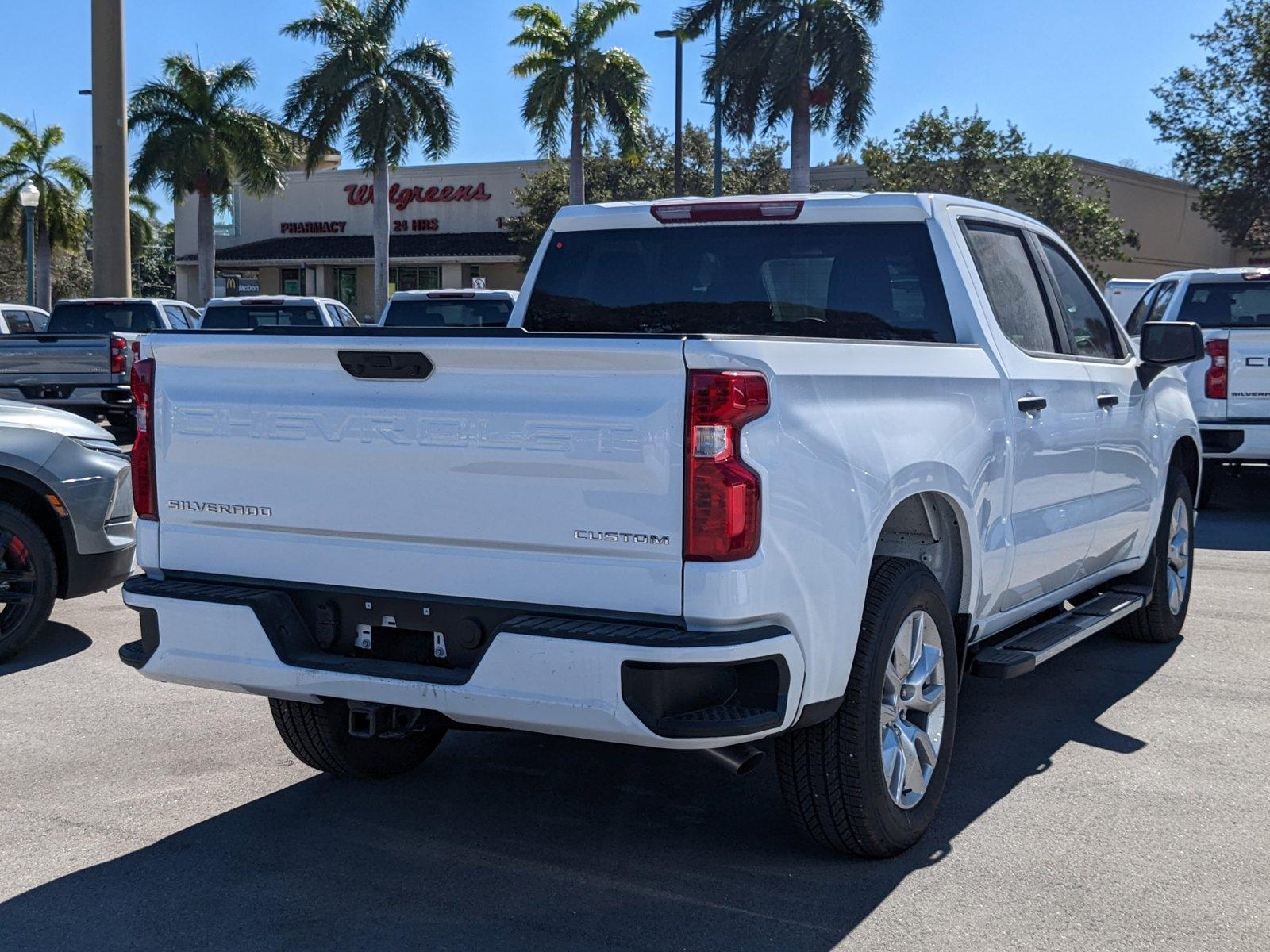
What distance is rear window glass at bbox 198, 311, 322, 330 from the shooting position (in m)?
17.4

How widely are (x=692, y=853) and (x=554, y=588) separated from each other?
1177 millimetres

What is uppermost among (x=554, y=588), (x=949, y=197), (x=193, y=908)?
(x=949, y=197)

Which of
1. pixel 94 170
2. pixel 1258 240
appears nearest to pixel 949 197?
pixel 94 170

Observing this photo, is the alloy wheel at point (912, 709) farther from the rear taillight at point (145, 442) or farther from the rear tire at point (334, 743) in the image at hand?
the rear taillight at point (145, 442)

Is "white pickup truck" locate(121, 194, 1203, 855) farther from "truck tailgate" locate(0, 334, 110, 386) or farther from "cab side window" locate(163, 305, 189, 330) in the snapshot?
"cab side window" locate(163, 305, 189, 330)

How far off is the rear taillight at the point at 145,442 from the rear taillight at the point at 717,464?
1758mm

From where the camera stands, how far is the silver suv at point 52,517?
678 centimetres

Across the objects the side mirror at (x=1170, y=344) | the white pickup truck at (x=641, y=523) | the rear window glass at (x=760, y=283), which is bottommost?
the white pickup truck at (x=641, y=523)

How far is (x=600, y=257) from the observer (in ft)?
18.8

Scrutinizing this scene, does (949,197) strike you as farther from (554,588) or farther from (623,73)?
(623,73)

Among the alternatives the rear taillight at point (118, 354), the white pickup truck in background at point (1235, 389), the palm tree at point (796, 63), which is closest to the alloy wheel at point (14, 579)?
the white pickup truck in background at point (1235, 389)

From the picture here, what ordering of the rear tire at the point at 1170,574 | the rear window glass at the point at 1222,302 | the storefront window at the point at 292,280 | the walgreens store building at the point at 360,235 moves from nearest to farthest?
the rear tire at the point at 1170,574, the rear window glass at the point at 1222,302, the walgreens store building at the point at 360,235, the storefront window at the point at 292,280

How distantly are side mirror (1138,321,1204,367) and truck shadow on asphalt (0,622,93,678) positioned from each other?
209 inches

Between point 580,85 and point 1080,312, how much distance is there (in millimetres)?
33569
